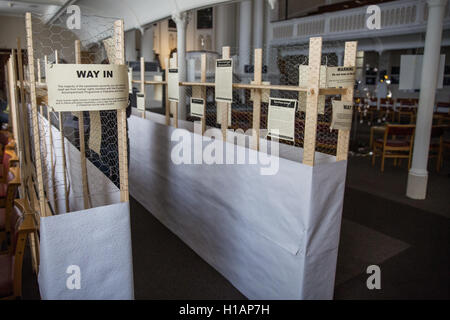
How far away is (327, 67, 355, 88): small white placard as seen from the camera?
7.09ft

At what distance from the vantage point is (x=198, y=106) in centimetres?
333

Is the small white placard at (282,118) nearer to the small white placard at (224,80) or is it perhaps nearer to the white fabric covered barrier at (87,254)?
the small white placard at (224,80)

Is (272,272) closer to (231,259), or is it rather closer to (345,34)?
(231,259)

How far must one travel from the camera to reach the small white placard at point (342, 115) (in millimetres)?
2221

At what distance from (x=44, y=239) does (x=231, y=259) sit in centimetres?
156

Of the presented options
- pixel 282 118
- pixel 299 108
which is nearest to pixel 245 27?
pixel 299 108

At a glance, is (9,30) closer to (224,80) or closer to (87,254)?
(224,80)

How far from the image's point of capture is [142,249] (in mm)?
3406

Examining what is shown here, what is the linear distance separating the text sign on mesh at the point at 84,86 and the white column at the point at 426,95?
4199 millimetres

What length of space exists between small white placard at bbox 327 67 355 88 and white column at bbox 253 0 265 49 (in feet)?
48.6

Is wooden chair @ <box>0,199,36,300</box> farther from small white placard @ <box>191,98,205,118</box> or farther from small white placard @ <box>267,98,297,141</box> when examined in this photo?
small white placard @ <box>191,98,205,118</box>

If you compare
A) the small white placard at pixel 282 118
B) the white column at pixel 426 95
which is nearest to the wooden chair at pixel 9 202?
the small white placard at pixel 282 118

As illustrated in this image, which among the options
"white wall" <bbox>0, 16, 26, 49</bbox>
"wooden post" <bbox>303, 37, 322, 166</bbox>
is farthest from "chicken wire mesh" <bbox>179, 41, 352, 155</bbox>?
"white wall" <bbox>0, 16, 26, 49</bbox>
